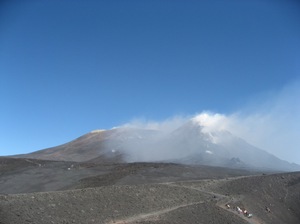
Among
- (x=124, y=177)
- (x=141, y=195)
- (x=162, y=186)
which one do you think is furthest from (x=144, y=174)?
(x=141, y=195)

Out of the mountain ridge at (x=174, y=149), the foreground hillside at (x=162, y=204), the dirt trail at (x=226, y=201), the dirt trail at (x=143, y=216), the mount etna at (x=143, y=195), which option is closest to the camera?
the foreground hillside at (x=162, y=204)

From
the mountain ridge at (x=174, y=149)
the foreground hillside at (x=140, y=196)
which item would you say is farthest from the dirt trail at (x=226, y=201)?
the mountain ridge at (x=174, y=149)

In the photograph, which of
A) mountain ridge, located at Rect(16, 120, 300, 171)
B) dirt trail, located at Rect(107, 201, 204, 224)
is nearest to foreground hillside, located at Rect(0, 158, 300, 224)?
dirt trail, located at Rect(107, 201, 204, 224)

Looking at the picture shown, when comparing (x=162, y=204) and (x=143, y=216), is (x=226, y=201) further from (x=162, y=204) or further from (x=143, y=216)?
(x=143, y=216)

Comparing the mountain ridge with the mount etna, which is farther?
the mountain ridge

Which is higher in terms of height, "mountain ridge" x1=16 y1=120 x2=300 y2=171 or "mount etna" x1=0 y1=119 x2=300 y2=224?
"mountain ridge" x1=16 y1=120 x2=300 y2=171

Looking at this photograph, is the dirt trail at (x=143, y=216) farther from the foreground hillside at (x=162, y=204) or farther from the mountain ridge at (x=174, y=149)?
the mountain ridge at (x=174, y=149)

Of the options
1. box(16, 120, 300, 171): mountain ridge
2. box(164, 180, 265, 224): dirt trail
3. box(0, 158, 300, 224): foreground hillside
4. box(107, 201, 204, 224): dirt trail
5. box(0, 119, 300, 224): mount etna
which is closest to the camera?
box(107, 201, 204, 224): dirt trail

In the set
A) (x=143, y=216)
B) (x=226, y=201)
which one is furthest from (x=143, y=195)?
(x=226, y=201)

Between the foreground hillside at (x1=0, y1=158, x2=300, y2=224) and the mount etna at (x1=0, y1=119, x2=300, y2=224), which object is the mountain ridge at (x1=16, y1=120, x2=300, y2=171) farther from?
the foreground hillside at (x1=0, y1=158, x2=300, y2=224)

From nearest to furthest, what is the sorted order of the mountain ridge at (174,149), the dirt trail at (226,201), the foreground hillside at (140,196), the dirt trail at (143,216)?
the dirt trail at (143,216) < the foreground hillside at (140,196) < the dirt trail at (226,201) < the mountain ridge at (174,149)

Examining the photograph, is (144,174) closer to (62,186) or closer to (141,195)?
(62,186)

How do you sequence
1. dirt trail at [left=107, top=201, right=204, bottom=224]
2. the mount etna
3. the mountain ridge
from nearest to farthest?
dirt trail at [left=107, top=201, right=204, bottom=224], the mount etna, the mountain ridge

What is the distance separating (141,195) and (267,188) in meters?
12.3
